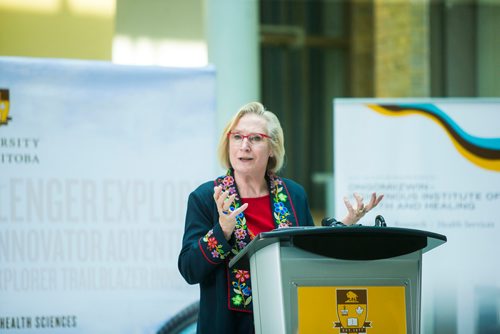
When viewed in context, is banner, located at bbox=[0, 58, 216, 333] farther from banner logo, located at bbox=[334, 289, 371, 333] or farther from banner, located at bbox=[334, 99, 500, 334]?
banner logo, located at bbox=[334, 289, 371, 333]

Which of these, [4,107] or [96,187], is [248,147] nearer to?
[96,187]

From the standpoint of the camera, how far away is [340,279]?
6.88 feet

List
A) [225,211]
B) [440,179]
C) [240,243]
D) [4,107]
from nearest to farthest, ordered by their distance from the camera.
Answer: [225,211] → [240,243] → [4,107] → [440,179]

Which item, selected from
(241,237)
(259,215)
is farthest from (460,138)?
(241,237)

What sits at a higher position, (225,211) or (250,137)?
(250,137)

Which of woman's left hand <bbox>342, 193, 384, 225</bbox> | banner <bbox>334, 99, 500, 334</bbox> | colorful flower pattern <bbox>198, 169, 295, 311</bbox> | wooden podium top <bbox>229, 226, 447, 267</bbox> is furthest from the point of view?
banner <bbox>334, 99, 500, 334</bbox>

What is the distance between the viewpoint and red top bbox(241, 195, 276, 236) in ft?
8.22

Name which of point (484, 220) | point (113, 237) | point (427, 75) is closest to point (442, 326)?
point (484, 220)

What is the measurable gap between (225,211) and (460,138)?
7.31 ft

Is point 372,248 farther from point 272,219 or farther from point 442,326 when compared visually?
point 442,326

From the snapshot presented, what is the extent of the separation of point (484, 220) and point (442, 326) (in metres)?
0.64

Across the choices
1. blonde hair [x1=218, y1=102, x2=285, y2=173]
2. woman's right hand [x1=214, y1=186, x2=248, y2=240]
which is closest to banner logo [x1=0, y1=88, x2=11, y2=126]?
blonde hair [x1=218, y1=102, x2=285, y2=173]

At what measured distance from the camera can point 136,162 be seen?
3664mm

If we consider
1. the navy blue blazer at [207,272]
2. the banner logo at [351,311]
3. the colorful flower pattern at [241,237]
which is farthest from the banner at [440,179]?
the banner logo at [351,311]
